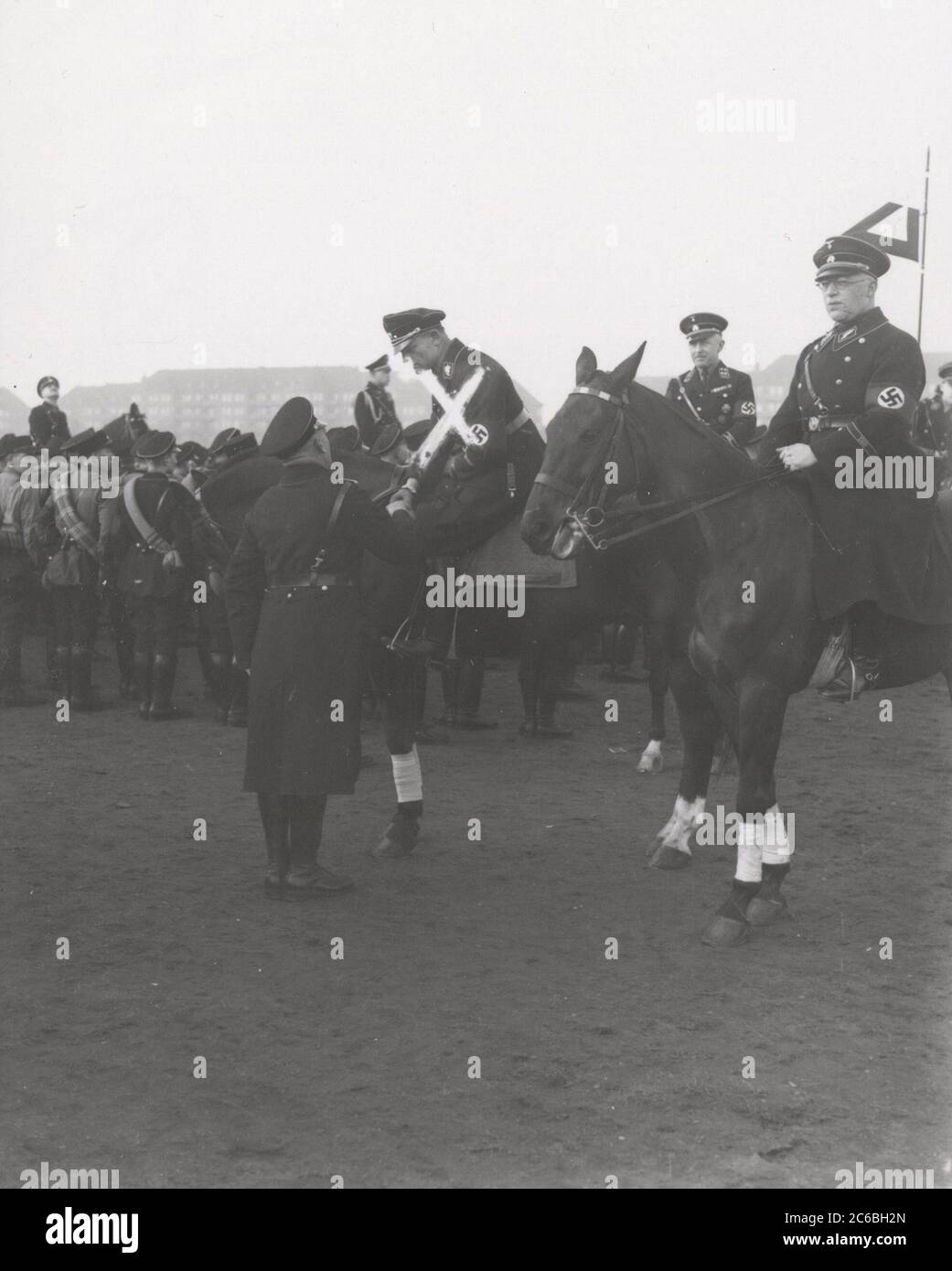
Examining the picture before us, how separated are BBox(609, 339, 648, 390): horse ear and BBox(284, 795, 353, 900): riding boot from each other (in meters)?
2.42

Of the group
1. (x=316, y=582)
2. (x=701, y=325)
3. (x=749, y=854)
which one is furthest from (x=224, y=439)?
(x=749, y=854)

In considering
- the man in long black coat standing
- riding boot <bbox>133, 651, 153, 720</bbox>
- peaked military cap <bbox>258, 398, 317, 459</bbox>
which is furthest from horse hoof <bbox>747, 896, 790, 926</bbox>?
riding boot <bbox>133, 651, 153, 720</bbox>

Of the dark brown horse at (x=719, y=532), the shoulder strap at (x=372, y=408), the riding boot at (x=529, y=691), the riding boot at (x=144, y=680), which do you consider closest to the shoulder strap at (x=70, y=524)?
the riding boot at (x=144, y=680)

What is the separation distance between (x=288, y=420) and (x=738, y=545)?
7.29 ft

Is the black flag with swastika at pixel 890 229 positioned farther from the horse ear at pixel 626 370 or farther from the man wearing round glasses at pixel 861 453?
the horse ear at pixel 626 370

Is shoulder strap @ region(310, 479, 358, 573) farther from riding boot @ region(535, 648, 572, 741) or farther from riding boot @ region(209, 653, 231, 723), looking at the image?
riding boot @ region(209, 653, 231, 723)

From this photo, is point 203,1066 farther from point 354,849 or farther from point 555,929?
point 354,849

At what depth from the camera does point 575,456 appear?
6.41 m

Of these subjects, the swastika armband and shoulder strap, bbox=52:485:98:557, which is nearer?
the swastika armband

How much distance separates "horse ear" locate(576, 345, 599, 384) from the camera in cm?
650

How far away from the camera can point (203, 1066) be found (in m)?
5.01

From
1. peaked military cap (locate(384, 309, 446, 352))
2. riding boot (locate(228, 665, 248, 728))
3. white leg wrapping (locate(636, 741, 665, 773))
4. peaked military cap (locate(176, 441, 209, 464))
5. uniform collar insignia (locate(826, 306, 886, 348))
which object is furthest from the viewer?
peaked military cap (locate(176, 441, 209, 464))

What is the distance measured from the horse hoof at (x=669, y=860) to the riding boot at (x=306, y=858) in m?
1.62
